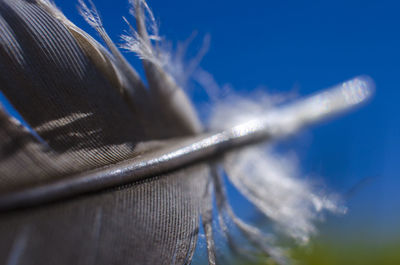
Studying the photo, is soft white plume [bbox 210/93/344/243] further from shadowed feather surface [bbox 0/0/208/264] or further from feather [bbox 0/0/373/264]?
shadowed feather surface [bbox 0/0/208/264]

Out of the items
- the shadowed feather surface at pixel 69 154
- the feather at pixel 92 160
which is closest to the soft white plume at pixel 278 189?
the feather at pixel 92 160

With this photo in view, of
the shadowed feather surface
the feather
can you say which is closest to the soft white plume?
the feather

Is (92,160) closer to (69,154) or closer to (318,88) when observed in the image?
(69,154)

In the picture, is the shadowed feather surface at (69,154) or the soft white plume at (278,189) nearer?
the shadowed feather surface at (69,154)

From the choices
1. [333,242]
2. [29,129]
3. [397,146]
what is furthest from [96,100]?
[397,146]

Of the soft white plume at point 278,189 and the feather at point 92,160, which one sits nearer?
the feather at point 92,160

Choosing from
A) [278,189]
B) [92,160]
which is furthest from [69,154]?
[278,189]

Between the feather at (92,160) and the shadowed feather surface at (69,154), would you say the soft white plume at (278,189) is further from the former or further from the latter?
the shadowed feather surface at (69,154)

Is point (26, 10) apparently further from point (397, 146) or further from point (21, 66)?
point (397, 146)
